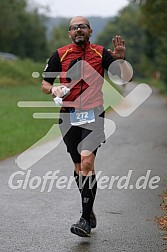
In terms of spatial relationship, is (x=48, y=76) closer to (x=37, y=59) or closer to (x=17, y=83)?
(x=17, y=83)

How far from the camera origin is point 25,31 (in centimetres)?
9350

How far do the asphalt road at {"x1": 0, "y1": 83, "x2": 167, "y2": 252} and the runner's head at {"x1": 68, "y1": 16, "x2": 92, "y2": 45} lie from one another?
2.05 metres

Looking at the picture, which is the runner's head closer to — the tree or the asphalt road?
the asphalt road

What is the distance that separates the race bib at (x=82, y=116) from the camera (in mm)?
7207

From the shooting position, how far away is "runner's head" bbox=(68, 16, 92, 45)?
23.5 ft

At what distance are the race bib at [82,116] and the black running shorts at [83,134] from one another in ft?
0.14

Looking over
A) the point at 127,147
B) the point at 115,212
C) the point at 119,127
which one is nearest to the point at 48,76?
the point at 115,212

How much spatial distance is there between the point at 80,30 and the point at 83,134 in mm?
1076

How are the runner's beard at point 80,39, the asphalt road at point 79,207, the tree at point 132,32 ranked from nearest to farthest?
1. the asphalt road at point 79,207
2. the runner's beard at point 80,39
3. the tree at point 132,32

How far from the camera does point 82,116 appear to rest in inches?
284

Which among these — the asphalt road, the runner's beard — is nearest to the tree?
the asphalt road

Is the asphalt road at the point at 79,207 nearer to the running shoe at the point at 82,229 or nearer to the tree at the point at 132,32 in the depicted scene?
the running shoe at the point at 82,229

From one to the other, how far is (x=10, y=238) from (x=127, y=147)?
33.7 ft

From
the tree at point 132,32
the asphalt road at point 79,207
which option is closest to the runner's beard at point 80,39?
the asphalt road at point 79,207
